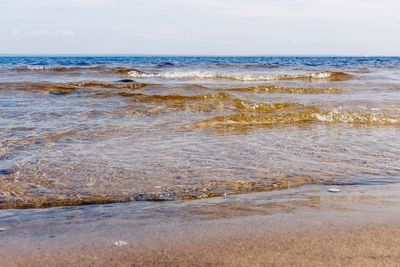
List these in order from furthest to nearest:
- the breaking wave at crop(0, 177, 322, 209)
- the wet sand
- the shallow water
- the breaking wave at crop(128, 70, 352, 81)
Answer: the breaking wave at crop(128, 70, 352, 81), the shallow water, the breaking wave at crop(0, 177, 322, 209), the wet sand

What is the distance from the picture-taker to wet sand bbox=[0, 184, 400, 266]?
322 centimetres

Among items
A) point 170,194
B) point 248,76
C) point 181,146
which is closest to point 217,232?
point 170,194

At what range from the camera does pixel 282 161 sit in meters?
6.39

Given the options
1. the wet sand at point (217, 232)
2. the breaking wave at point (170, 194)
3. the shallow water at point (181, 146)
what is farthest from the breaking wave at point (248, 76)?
the wet sand at point (217, 232)

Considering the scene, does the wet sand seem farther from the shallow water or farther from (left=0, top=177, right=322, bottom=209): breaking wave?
the shallow water

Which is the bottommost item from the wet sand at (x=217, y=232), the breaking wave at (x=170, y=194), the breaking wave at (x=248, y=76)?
the breaking wave at (x=248, y=76)

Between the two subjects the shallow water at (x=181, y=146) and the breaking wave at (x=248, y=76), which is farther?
the breaking wave at (x=248, y=76)

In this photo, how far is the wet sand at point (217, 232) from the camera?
322 centimetres

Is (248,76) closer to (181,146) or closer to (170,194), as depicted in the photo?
(181,146)

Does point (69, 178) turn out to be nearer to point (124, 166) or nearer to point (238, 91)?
point (124, 166)

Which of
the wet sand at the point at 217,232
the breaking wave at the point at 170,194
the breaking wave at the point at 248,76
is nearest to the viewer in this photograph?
the wet sand at the point at 217,232

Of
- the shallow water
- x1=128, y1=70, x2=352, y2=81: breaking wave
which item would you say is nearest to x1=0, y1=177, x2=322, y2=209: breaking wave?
the shallow water

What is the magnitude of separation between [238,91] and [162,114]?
6.36m

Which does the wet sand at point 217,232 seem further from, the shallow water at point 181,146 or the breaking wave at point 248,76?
the breaking wave at point 248,76
